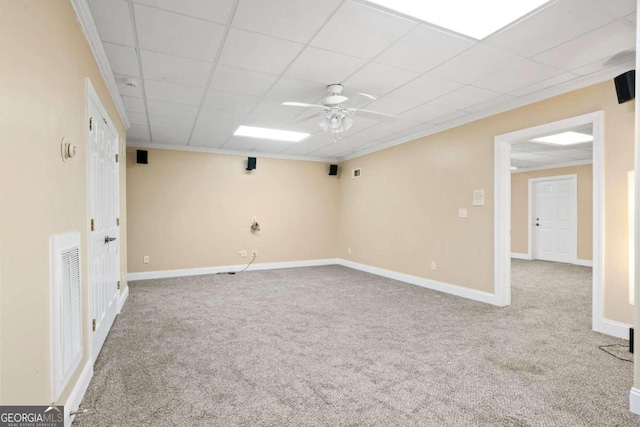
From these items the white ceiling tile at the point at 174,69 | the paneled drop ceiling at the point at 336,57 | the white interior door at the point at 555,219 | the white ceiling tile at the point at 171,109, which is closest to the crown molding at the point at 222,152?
the paneled drop ceiling at the point at 336,57

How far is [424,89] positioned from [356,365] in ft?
9.20

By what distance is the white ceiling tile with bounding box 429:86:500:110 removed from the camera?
3553mm

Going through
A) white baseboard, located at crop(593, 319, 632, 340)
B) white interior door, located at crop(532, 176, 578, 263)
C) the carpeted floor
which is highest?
white interior door, located at crop(532, 176, 578, 263)

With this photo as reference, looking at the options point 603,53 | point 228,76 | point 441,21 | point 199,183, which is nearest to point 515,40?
point 441,21

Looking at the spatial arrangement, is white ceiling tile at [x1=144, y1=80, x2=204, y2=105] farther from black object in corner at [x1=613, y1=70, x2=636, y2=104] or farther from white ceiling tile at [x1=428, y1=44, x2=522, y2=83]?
black object in corner at [x1=613, y1=70, x2=636, y2=104]

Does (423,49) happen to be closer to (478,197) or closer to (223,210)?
(478,197)

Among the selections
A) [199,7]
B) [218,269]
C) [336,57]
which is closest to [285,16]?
[199,7]

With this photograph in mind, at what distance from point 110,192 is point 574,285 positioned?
6816 millimetres

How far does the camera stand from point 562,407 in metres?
1.94

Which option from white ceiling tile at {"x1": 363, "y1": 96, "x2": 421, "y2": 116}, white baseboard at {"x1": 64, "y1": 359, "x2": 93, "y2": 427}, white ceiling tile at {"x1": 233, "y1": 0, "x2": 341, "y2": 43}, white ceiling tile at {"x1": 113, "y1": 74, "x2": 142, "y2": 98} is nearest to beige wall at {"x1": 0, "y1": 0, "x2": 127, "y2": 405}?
white baseboard at {"x1": 64, "y1": 359, "x2": 93, "y2": 427}

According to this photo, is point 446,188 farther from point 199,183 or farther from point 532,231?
point 532,231

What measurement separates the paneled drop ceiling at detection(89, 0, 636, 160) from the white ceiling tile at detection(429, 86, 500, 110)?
12 millimetres

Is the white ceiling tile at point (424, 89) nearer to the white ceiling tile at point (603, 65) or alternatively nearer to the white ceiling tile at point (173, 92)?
the white ceiling tile at point (603, 65)

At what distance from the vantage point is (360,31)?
239 cm
